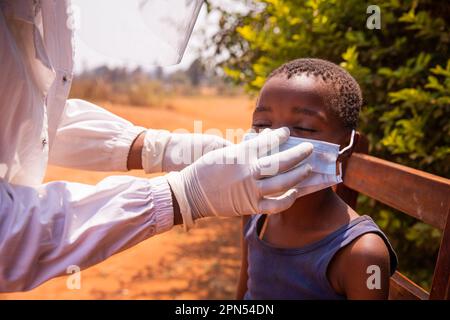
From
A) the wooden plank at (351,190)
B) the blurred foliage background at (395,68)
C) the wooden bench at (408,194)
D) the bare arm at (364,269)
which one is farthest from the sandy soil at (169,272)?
the bare arm at (364,269)

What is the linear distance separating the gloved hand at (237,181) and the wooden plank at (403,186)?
0.41 metres

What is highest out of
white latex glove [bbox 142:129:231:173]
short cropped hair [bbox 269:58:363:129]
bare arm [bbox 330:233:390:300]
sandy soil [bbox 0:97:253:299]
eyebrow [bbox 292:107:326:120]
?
short cropped hair [bbox 269:58:363:129]

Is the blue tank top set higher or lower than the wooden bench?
lower

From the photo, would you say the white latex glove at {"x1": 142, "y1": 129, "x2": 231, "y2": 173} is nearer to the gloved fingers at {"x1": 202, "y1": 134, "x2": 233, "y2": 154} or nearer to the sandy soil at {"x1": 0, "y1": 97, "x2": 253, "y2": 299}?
the gloved fingers at {"x1": 202, "y1": 134, "x2": 233, "y2": 154}

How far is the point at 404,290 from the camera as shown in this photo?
5.08 ft

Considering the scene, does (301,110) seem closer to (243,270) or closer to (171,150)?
(171,150)

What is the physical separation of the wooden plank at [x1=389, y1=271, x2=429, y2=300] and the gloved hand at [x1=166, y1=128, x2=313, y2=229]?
1.96 feet

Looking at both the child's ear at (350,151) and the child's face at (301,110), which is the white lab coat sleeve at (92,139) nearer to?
the child's face at (301,110)

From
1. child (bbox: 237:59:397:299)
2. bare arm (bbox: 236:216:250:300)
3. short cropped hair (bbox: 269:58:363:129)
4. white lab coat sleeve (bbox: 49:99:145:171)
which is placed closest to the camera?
child (bbox: 237:59:397:299)

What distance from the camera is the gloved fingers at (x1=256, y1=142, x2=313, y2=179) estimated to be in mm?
1287

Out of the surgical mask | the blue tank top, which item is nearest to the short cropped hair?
the surgical mask

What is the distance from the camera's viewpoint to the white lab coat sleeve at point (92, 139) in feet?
6.89

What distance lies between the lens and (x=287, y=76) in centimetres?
162
